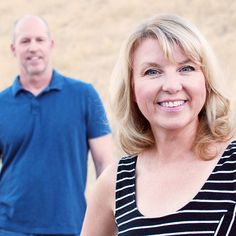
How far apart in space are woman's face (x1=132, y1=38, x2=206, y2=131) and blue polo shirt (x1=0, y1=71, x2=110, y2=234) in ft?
7.74

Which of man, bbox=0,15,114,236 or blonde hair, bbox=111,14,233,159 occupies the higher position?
blonde hair, bbox=111,14,233,159

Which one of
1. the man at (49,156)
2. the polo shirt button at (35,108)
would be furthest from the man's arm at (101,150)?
the polo shirt button at (35,108)

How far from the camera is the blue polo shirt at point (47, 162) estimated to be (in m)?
5.20

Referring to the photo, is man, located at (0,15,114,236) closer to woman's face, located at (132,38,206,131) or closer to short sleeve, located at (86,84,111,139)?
short sleeve, located at (86,84,111,139)

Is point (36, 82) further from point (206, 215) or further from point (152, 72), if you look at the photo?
point (206, 215)

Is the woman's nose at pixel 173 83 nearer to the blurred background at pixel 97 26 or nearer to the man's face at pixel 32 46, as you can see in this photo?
the man's face at pixel 32 46

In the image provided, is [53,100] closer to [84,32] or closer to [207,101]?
[207,101]

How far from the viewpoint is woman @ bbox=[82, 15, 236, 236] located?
2615mm

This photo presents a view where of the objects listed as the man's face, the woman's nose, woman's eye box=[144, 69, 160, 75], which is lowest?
the woman's nose

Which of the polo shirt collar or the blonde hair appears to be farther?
the polo shirt collar

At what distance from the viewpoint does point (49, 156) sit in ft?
17.1

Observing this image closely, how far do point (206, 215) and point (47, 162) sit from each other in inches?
108

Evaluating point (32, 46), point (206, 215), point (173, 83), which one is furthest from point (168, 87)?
point (32, 46)

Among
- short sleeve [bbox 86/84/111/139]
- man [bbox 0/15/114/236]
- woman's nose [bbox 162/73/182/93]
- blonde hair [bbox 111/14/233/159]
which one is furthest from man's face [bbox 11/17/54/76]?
woman's nose [bbox 162/73/182/93]
